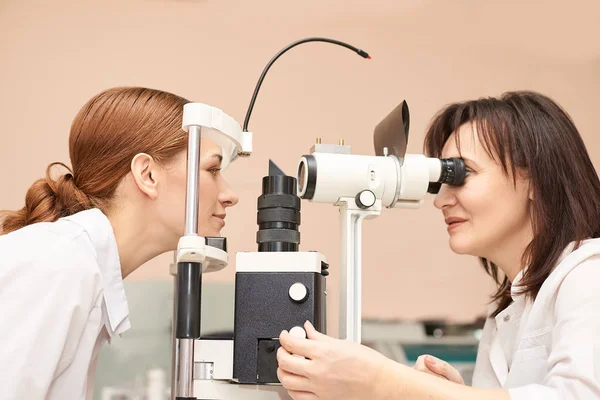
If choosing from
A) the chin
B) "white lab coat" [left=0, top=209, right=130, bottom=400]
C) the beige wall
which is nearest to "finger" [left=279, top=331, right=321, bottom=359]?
"white lab coat" [left=0, top=209, right=130, bottom=400]

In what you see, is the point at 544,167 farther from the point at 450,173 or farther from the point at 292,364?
the point at 292,364

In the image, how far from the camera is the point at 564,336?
3.12ft

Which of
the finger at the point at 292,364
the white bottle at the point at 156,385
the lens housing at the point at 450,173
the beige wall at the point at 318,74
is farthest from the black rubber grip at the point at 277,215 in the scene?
the white bottle at the point at 156,385

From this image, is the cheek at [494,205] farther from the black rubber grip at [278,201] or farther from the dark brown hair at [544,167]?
the black rubber grip at [278,201]

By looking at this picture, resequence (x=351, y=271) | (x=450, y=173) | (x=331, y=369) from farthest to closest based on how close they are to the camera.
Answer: (x=450, y=173)
(x=351, y=271)
(x=331, y=369)

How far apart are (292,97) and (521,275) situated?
1.20 metres

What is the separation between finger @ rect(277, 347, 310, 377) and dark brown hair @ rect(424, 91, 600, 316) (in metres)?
0.51

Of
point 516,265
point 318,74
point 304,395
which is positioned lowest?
point 304,395

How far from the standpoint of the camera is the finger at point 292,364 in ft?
3.11

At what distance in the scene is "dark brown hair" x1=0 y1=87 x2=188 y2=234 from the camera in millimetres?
1375

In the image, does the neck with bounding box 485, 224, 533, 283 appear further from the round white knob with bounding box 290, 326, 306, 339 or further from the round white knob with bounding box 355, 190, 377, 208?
the round white knob with bounding box 290, 326, 306, 339

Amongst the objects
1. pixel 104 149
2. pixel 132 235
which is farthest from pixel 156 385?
pixel 104 149

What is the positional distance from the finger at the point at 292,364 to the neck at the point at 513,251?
0.57 m

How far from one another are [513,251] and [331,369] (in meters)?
0.57
